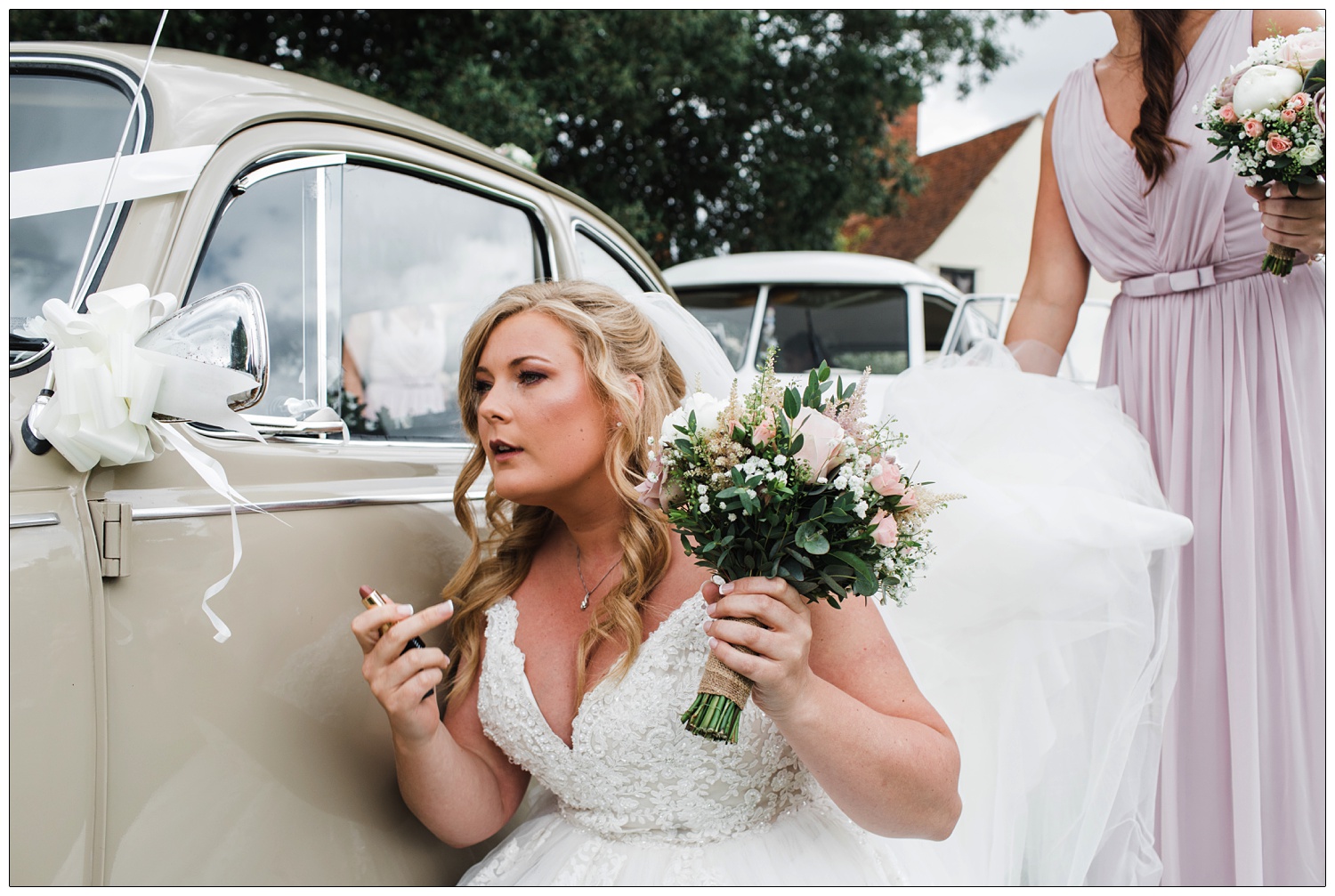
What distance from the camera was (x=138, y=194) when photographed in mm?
1703

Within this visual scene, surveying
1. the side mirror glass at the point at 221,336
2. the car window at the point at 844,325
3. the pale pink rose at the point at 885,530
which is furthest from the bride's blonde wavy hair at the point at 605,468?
the car window at the point at 844,325

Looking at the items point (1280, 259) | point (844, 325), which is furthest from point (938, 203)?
point (1280, 259)

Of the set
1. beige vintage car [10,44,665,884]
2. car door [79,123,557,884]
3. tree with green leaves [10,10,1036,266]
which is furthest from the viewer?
tree with green leaves [10,10,1036,266]

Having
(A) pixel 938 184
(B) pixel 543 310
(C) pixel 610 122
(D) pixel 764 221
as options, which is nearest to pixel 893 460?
(B) pixel 543 310

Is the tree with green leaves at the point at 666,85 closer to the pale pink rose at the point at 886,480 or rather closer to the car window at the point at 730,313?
the car window at the point at 730,313

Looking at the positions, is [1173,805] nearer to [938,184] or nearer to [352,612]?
[352,612]

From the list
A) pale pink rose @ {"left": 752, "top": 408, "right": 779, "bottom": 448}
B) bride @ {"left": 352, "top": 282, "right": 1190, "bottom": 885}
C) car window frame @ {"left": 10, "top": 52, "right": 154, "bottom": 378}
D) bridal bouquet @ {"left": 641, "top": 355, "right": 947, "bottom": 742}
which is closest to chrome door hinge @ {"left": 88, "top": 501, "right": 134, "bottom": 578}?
car window frame @ {"left": 10, "top": 52, "right": 154, "bottom": 378}

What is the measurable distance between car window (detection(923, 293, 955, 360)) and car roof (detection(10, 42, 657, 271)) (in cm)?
701

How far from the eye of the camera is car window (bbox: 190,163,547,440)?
2002 millimetres

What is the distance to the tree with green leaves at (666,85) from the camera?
27.5 ft

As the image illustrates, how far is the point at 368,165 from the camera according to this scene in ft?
7.43

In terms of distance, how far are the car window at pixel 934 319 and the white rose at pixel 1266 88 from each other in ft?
21.1

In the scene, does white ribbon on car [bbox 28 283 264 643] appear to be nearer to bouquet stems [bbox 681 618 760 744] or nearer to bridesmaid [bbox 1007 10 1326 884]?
bouquet stems [bbox 681 618 760 744]

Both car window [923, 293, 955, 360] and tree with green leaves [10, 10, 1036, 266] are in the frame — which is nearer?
tree with green leaves [10, 10, 1036, 266]
